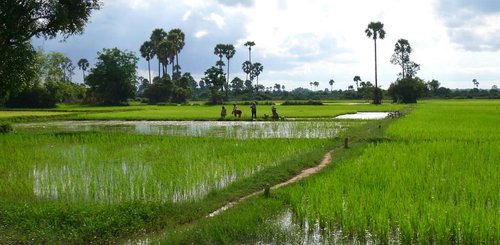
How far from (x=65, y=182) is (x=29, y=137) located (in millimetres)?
9824

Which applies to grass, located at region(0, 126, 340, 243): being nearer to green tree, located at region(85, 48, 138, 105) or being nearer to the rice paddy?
the rice paddy

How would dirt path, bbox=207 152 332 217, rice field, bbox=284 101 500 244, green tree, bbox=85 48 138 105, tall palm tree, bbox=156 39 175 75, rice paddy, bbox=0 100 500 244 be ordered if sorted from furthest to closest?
tall palm tree, bbox=156 39 175 75 → green tree, bbox=85 48 138 105 → dirt path, bbox=207 152 332 217 → rice paddy, bbox=0 100 500 244 → rice field, bbox=284 101 500 244

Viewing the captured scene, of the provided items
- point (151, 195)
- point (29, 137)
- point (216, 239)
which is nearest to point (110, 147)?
point (29, 137)

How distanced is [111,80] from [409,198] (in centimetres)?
5575

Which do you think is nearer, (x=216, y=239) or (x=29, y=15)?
(x=216, y=239)

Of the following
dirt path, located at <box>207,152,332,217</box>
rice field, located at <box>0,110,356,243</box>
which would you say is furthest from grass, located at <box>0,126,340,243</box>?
dirt path, located at <box>207,152,332,217</box>

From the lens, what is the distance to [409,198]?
6.46 m

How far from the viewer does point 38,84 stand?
46.6 m

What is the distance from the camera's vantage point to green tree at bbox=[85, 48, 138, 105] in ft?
190

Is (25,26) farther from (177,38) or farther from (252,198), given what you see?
(177,38)

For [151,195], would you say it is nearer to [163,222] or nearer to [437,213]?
[163,222]

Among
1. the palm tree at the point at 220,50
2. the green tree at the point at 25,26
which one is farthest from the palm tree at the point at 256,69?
the green tree at the point at 25,26

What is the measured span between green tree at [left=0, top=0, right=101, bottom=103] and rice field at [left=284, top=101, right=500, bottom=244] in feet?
50.5

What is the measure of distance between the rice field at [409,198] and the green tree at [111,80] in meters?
51.6
